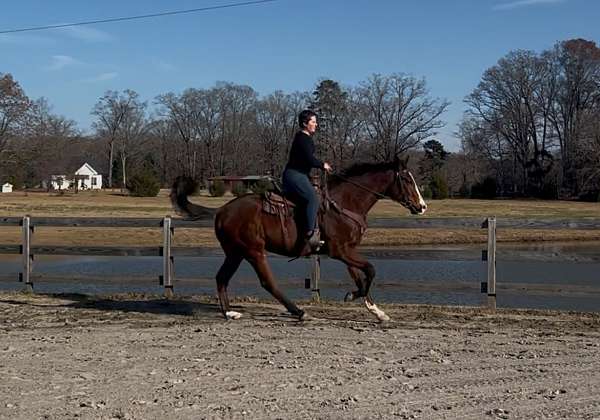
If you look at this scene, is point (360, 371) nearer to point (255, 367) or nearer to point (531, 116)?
point (255, 367)

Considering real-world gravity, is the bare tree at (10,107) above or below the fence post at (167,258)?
above

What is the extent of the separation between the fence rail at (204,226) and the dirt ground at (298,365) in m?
1.04

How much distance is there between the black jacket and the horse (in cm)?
57

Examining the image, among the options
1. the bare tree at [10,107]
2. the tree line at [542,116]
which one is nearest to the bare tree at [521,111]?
the tree line at [542,116]

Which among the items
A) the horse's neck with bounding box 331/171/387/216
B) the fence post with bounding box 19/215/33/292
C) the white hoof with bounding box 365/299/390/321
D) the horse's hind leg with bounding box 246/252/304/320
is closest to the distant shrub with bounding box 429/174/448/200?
the fence post with bounding box 19/215/33/292

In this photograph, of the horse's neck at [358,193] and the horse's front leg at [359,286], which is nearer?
the horse's front leg at [359,286]

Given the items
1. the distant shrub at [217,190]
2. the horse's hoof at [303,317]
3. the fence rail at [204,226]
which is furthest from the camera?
the distant shrub at [217,190]

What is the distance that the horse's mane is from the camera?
9.77m

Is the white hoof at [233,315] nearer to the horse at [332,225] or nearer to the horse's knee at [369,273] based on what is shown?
the horse at [332,225]

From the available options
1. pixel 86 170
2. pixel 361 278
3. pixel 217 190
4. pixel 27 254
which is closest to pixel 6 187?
pixel 217 190

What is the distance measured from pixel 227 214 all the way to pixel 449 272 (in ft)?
33.3

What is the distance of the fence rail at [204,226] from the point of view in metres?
10.8

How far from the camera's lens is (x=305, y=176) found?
923cm

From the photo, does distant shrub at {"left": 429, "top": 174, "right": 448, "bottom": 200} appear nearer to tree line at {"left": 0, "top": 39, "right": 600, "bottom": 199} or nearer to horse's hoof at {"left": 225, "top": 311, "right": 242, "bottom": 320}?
tree line at {"left": 0, "top": 39, "right": 600, "bottom": 199}
